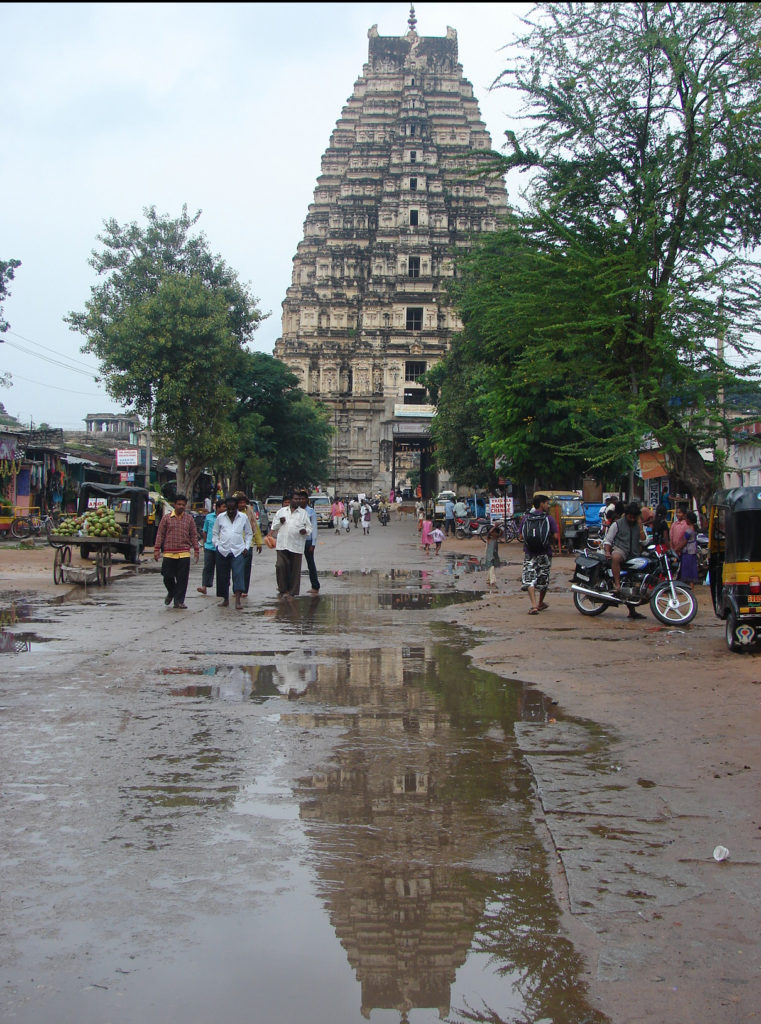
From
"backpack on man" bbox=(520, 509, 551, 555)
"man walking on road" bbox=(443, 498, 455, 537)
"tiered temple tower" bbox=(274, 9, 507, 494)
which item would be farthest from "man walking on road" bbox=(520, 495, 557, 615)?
"tiered temple tower" bbox=(274, 9, 507, 494)

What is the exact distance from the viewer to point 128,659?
965cm

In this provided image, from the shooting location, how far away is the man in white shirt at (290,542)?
15.8 meters

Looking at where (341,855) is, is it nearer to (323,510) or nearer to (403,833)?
(403,833)

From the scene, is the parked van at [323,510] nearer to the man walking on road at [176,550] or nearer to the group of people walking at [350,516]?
the group of people walking at [350,516]

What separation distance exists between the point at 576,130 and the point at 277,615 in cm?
918

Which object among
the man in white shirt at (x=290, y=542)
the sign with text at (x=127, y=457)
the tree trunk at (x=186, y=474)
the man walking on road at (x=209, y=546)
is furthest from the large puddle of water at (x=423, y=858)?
the tree trunk at (x=186, y=474)

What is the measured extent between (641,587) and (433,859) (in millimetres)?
9376

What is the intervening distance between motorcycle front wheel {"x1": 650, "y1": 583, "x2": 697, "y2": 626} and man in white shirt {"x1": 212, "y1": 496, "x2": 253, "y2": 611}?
5.59m

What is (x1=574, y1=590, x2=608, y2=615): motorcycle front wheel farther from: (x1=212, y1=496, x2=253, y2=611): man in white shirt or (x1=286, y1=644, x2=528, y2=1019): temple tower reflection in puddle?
(x1=286, y1=644, x2=528, y2=1019): temple tower reflection in puddle

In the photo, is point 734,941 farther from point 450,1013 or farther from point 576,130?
point 576,130

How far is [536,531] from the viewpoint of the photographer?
45.3 feet

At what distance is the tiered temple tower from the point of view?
83375mm

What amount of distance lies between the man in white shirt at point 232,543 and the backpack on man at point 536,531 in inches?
155

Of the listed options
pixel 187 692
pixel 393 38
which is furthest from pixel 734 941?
pixel 393 38
